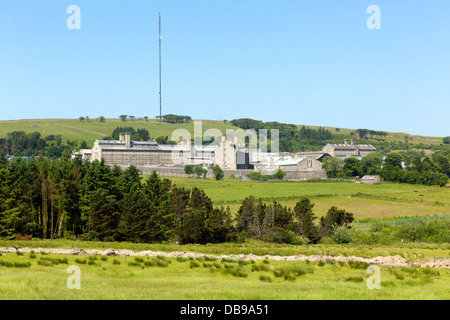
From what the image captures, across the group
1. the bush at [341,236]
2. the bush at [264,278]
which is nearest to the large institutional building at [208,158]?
the bush at [341,236]

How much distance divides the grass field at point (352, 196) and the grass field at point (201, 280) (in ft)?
160

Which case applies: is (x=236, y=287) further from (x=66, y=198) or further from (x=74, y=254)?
(x=66, y=198)

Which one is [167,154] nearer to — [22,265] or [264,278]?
[22,265]

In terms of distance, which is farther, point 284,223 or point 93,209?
point 284,223

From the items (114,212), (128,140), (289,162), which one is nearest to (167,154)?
(128,140)

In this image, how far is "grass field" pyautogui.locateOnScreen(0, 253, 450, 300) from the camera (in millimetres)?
17906

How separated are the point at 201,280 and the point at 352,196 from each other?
8128cm

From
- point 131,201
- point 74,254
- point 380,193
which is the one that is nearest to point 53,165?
point 131,201

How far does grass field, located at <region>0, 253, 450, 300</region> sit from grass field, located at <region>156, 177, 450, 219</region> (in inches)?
1916

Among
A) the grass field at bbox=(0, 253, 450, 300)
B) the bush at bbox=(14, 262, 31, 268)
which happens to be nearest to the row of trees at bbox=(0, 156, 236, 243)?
the grass field at bbox=(0, 253, 450, 300)

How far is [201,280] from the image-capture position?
22.8 meters

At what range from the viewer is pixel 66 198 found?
2012 inches

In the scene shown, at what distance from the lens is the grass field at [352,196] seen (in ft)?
262

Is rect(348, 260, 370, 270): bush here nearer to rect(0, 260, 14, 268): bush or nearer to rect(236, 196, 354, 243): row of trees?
rect(0, 260, 14, 268): bush
